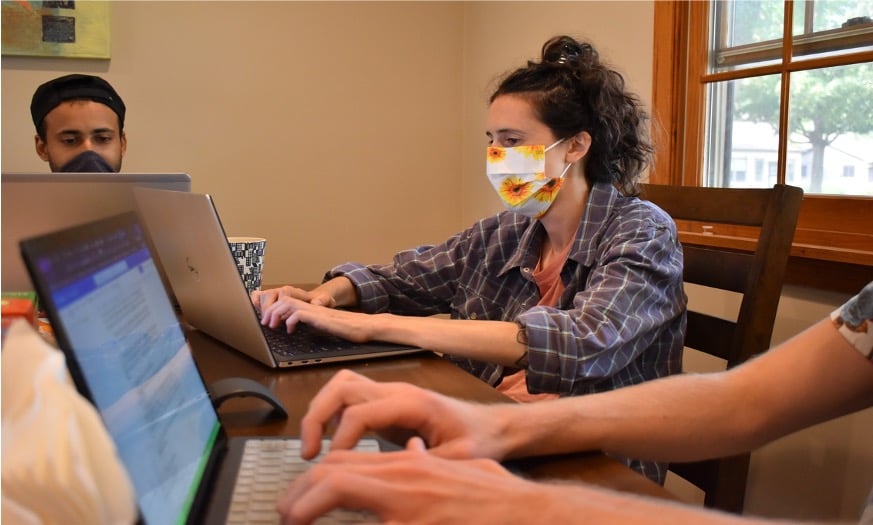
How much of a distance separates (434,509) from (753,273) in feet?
2.79

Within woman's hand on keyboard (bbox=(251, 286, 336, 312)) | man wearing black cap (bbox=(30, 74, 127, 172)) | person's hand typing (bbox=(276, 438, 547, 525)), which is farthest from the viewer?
man wearing black cap (bbox=(30, 74, 127, 172))

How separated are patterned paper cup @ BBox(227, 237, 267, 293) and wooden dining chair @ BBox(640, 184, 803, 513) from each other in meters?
0.80

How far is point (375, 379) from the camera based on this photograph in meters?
1.03

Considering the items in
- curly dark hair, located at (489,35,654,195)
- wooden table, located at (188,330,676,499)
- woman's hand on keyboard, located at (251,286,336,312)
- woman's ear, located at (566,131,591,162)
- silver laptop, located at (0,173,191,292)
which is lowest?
wooden table, located at (188,330,676,499)

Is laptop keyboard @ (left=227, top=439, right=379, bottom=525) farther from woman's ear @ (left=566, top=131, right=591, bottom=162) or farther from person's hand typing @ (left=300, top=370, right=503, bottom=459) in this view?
woman's ear @ (left=566, top=131, right=591, bottom=162)

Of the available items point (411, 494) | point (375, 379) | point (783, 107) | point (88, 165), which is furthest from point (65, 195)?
point (783, 107)

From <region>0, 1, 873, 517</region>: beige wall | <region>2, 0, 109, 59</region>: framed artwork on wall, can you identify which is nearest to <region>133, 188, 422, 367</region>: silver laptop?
<region>0, 1, 873, 517</region>: beige wall

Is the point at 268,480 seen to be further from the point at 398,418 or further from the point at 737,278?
the point at 737,278

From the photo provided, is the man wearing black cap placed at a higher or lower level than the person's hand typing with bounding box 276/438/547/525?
higher

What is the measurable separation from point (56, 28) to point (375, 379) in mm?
1889

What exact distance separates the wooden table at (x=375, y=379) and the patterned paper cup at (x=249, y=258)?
0.18m

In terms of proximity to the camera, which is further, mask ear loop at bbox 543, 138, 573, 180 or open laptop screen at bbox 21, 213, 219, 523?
mask ear loop at bbox 543, 138, 573, 180

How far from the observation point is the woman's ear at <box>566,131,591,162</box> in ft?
4.81

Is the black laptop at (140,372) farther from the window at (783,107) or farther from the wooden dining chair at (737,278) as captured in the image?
the window at (783,107)
